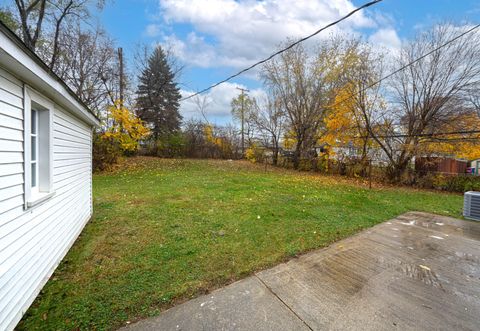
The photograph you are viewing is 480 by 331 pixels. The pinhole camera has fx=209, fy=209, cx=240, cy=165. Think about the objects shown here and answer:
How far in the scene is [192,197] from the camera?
20.4ft

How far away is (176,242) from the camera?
3314 millimetres

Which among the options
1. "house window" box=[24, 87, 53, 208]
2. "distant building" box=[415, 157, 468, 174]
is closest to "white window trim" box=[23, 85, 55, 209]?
"house window" box=[24, 87, 53, 208]

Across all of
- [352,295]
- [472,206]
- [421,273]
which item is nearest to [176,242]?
[352,295]

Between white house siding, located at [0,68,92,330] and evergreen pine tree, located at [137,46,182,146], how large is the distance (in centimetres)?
1501

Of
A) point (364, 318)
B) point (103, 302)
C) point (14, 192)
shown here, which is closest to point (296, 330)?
point (364, 318)

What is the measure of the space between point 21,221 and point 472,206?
27.2 feet

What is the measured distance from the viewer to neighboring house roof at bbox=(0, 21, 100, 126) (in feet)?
4.88

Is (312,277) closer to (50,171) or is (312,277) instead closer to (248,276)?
(248,276)

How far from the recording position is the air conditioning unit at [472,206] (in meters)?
4.98

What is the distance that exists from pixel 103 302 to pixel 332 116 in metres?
13.3

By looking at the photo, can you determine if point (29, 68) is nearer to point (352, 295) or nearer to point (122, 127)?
point (352, 295)

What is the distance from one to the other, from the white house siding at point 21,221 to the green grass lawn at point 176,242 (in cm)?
19

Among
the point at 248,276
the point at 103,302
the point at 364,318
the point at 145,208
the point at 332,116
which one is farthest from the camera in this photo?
the point at 332,116

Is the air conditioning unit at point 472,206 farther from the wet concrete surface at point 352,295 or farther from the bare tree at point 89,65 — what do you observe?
the bare tree at point 89,65
